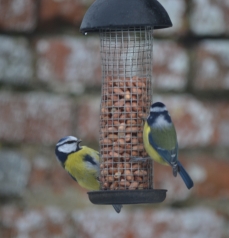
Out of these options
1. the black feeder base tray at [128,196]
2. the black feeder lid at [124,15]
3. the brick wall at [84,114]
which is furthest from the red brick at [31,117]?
the black feeder lid at [124,15]

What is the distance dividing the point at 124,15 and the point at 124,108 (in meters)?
0.46

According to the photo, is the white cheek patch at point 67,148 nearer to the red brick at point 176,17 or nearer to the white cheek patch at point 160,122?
the white cheek patch at point 160,122

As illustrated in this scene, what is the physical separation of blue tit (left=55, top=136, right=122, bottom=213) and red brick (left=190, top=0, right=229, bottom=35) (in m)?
0.58

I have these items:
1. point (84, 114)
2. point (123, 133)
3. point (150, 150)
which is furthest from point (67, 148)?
point (150, 150)

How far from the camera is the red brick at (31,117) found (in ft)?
15.5

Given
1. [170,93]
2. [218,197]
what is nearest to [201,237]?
[218,197]

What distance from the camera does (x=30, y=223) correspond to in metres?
4.70

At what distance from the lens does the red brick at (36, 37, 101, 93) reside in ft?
15.5

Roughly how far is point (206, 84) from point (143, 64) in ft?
0.87

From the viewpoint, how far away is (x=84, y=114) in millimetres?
4680

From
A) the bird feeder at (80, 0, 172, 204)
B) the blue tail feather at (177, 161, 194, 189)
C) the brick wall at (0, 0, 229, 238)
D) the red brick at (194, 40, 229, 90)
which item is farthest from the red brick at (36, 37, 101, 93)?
the blue tail feather at (177, 161, 194, 189)

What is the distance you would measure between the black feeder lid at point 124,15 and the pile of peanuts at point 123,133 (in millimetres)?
366

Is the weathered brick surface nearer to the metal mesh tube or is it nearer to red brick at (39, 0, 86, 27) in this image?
red brick at (39, 0, 86, 27)

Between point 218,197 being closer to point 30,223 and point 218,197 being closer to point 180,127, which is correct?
point 180,127
